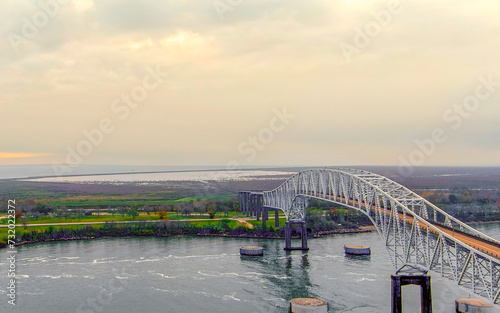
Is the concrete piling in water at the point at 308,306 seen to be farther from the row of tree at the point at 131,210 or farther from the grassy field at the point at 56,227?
the row of tree at the point at 131,210

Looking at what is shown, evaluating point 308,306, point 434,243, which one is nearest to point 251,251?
point 308,306

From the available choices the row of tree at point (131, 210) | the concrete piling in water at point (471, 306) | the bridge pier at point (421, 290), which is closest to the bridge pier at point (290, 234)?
the row of tree at point (131, 210)

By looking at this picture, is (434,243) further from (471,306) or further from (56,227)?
(56,227)

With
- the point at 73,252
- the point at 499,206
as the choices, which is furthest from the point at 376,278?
the point at 499,206

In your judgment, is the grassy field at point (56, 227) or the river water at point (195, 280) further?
A: the grassy field at point (56, 227)

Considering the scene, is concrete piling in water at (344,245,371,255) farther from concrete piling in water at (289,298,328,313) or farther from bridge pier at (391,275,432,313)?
bridge pier at (391,275,432,313)

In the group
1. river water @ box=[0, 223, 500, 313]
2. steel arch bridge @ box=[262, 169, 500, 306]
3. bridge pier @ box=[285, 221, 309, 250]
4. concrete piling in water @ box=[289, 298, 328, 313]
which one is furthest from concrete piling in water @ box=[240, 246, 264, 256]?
concrete piling in water @ box=[289, 298, 328, 313]
